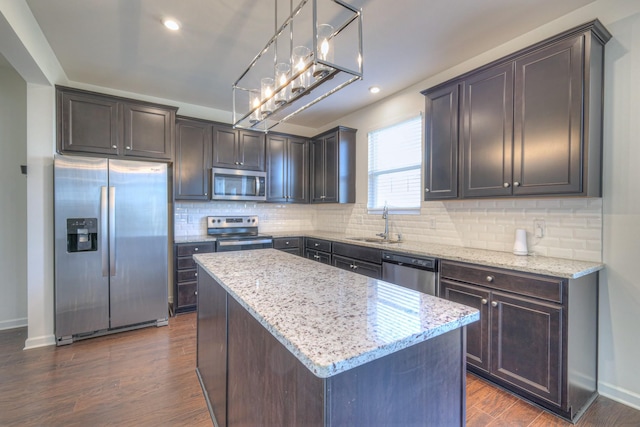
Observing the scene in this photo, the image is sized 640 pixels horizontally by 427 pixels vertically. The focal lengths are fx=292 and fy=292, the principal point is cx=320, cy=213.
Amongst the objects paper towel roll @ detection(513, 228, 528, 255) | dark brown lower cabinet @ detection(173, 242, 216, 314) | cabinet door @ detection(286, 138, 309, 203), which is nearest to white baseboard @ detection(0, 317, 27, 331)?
dark brown lower cabinet @ detection(173, 242, 216, 314)

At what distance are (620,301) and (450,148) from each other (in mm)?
1629

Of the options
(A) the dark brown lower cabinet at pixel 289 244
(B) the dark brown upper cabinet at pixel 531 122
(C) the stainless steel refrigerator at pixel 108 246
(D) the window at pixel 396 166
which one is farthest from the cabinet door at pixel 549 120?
(C) the stainless steel refrigerator at pixel 108 246

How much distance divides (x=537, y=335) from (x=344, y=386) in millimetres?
1770

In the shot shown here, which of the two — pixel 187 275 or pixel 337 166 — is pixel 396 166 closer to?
pixel 337 166

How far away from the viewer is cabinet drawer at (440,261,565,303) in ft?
5.94

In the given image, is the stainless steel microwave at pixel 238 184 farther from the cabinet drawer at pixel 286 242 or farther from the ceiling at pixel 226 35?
the ceiling at pixel 226 35

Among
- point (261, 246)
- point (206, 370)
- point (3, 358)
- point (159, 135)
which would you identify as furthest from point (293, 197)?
point (3, 358)

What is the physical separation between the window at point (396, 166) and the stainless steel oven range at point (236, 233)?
5.38 feet

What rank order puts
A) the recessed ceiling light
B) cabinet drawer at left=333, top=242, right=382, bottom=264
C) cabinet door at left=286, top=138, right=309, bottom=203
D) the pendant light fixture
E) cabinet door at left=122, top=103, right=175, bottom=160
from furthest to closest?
1. cabinet door at left=286, top=138, right=309, bottom=203
2. cabinet door at left=122, top=103, right=175, bottom=160
3. cabinet drawer at left=333, top=242, right=382, bottom=264
4. the recessed ceiling light
5. the pendant light fixture

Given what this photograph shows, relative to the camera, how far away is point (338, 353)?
71 centimetres

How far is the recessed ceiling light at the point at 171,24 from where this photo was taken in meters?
2.25

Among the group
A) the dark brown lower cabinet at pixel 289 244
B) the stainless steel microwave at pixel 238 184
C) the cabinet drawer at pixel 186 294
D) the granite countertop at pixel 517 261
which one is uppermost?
the stainless steel microwave at pixel 238 184

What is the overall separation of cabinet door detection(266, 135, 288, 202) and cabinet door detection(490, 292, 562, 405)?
3254 millimetres

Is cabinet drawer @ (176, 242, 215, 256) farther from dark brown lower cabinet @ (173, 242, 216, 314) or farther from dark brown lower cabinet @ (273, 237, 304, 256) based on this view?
dark brown lower cabinet @ (273, 237, 304, 256)
